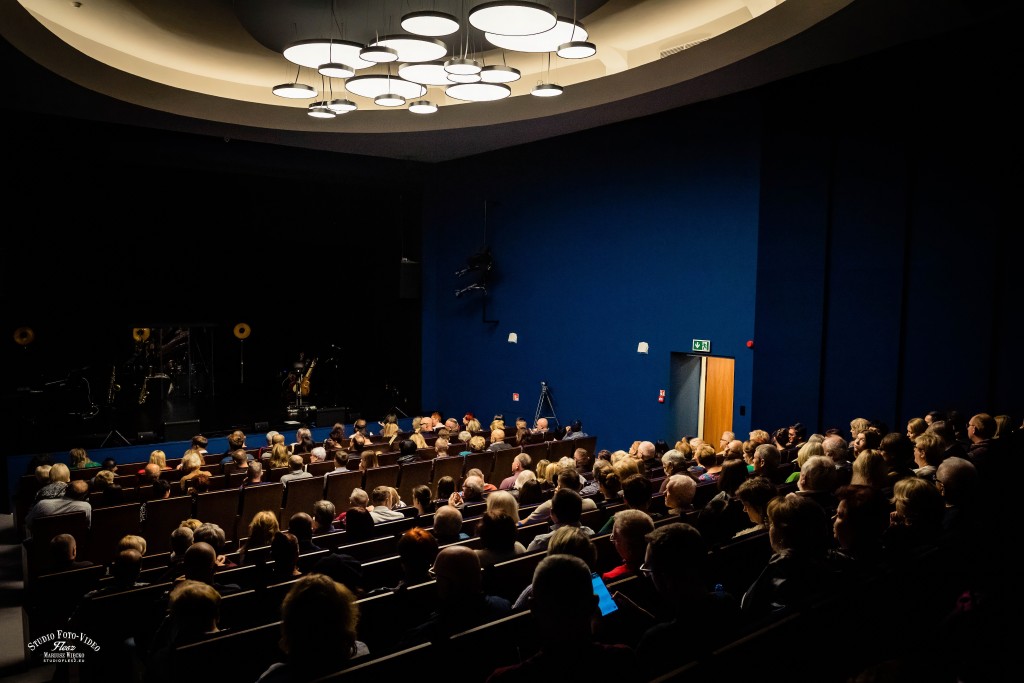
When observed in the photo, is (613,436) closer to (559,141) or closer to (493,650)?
(559,141)

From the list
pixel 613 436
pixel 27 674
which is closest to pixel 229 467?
pixel 27 674

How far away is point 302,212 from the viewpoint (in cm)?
1336

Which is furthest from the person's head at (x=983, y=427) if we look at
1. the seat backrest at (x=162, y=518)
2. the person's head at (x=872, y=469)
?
the seat backrest at (x=162, y=518)

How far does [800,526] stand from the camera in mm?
2770

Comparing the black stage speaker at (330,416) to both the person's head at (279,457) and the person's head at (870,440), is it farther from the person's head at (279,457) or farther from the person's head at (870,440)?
the person's head at (870,440)

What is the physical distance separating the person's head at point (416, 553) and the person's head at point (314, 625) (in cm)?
92

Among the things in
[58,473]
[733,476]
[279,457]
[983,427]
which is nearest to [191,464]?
[279,457]

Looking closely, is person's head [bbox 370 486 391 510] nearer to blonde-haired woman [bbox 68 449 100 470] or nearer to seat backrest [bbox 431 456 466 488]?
seat backrest [bbox 431 456 466 488]

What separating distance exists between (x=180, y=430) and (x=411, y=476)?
5499mm

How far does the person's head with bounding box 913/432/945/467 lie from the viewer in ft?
15.8

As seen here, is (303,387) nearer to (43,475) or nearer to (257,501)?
(43,475)

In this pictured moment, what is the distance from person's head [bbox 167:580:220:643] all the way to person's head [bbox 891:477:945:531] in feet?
10.1

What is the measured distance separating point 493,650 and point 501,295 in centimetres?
1015

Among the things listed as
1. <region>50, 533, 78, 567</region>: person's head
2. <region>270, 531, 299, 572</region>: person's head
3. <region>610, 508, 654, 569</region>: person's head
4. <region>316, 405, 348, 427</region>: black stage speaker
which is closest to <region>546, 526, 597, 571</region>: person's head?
Answer: <region>610, 508, 654, 569</region>: person's head
